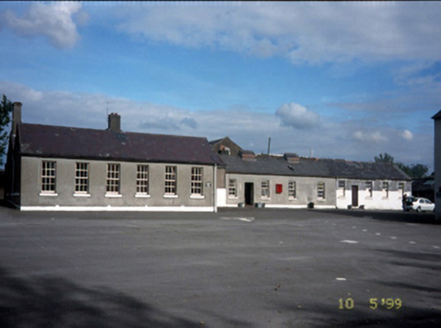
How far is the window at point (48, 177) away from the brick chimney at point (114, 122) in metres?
6.51

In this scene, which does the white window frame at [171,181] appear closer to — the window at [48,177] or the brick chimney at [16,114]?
the window at [48,177]

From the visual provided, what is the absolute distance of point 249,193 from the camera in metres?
49.7

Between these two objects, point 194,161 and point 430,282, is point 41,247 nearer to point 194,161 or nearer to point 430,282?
point 430,282

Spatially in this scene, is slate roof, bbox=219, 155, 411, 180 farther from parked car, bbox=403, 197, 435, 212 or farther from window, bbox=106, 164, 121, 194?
window, bbox=106, 164, 121, 194

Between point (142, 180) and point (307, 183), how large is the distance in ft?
73.9

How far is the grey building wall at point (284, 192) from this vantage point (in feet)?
159

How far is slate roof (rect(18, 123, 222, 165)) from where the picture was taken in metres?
32.0

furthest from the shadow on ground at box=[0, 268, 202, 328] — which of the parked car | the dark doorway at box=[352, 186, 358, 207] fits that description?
the dark doorway at box=[352, 186, 358, 207]

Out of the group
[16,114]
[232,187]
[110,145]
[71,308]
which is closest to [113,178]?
[110,145]

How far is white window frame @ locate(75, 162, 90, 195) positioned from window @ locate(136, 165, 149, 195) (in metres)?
3.72

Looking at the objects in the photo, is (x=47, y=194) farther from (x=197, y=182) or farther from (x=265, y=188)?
(x=265, y=188)

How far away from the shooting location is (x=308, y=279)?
9.72 meters

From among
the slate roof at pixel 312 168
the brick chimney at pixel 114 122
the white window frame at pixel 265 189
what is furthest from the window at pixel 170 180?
the white window frame at pixel 265 189

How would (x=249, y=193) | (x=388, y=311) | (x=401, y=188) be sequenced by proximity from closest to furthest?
(x=388, y=311) < (x=249, y=193) < (x=401, y=188)
